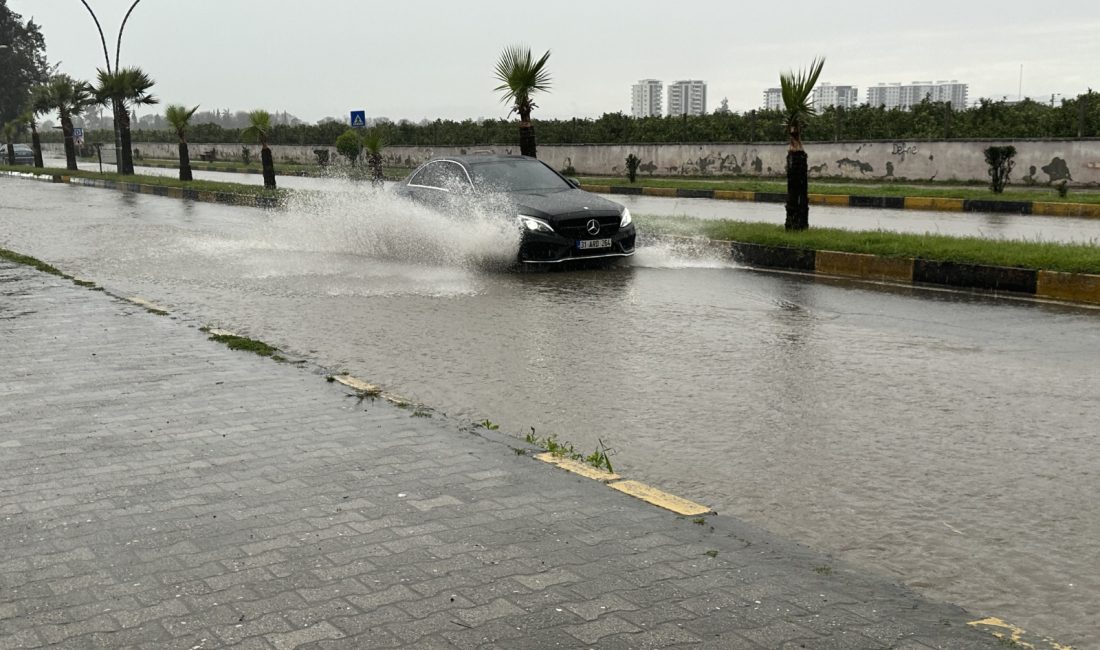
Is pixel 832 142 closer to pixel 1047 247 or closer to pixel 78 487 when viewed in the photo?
pixel 1047 247

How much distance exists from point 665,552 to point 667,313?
6182 mm

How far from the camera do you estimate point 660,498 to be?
15.7 ft

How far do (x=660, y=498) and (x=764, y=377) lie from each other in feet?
9.10

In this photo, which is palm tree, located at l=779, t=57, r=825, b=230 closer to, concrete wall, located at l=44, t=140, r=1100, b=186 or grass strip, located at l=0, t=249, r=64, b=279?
grass strip, located at l=0, t=249, r=64, b=279

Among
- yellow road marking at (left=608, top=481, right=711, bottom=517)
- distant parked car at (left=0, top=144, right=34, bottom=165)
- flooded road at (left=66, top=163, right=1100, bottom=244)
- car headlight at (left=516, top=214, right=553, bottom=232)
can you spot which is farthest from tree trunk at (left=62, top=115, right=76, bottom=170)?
yellow road marking at (left=608, top=481, right=711, bottom=517)

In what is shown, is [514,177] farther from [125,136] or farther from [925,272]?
[125,136]

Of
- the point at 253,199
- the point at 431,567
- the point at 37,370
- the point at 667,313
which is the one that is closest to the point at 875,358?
the point at 667,313

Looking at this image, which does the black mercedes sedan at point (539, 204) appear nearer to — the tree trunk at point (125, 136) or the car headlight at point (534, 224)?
the car headlight at point (534, 224)

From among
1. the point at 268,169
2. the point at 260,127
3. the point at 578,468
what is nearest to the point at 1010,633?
the point at 578,468

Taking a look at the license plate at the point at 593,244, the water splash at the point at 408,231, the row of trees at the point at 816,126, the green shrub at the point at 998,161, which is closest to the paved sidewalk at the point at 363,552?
the license plate at the point at 593,244

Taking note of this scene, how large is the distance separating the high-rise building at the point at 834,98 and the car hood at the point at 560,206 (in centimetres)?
333

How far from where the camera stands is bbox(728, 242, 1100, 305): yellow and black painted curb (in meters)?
11.1

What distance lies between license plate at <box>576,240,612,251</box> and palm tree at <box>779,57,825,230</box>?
2.74m

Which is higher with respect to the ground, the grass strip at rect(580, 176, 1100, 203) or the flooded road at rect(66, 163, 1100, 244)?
the grass strip at rect(580, 176, 1100, 203)
